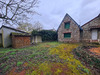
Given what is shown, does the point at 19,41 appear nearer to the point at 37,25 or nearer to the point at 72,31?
the point at 72,31

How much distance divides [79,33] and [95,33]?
2606 millimetres

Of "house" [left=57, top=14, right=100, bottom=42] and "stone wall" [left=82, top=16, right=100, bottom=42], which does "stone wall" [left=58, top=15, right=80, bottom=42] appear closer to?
"house" [left=57, top=14, right=100, bottom=42]

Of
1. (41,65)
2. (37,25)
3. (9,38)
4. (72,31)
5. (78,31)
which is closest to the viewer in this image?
(41,65)

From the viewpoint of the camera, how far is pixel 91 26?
896cm

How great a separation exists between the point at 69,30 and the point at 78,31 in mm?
1955

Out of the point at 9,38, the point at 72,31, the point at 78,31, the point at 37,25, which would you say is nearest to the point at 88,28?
the point at 78,31

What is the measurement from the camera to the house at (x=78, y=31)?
8630 millimetres

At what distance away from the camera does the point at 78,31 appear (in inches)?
393

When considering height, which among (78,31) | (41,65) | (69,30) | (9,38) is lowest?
(41,65)

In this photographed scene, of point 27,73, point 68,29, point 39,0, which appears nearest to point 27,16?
point 39,0

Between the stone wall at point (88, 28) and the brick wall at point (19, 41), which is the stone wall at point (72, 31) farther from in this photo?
the brick wall at point (19, 41)

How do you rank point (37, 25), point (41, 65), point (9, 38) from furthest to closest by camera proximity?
point (37, 25)
point (9, 38)
point (41, 65)

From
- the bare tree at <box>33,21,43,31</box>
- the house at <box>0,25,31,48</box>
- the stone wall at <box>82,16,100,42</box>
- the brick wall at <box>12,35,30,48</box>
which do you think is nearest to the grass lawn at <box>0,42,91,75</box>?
the brick wall at <box>12,35,30,48</box>

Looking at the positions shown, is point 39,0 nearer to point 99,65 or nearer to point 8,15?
point 8,15
